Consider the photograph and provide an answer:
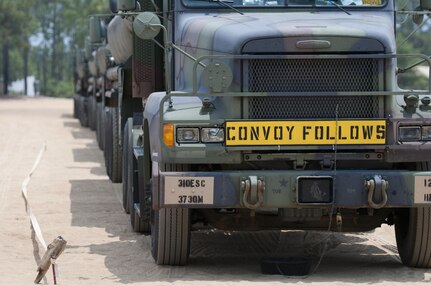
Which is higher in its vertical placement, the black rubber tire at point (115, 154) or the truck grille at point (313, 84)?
the truck grille at point (313, 84)

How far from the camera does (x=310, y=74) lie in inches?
378

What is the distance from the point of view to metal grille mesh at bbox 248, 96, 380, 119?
31.3 ft

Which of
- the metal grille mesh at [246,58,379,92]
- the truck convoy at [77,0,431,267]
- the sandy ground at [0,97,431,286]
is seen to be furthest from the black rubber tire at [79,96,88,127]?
the metal grille mesh at [246,58,379,92]

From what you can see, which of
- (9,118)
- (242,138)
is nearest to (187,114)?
(242,138)

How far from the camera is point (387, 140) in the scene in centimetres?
940

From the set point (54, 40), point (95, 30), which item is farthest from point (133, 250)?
point (54, 40)

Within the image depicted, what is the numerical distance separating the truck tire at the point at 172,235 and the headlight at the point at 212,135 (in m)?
0.34

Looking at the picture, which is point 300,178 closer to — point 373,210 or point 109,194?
point 373,210

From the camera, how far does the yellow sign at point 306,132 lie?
930 centimetres

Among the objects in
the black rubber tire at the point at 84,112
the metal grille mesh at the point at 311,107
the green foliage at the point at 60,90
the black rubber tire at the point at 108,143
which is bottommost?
the green foliage at the point at 60,90

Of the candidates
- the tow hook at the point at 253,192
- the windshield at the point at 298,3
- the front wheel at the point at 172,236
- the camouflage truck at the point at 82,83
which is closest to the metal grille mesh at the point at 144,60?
the windshield at the point at 298,3

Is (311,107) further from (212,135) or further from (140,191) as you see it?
(140,191)

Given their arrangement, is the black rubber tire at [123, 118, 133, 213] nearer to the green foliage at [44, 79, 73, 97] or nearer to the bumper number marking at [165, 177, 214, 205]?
the bumper number marking at [165, 177, 214, 205]

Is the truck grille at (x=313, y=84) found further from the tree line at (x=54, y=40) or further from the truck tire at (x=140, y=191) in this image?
the tree line at (x=54, y=40)
